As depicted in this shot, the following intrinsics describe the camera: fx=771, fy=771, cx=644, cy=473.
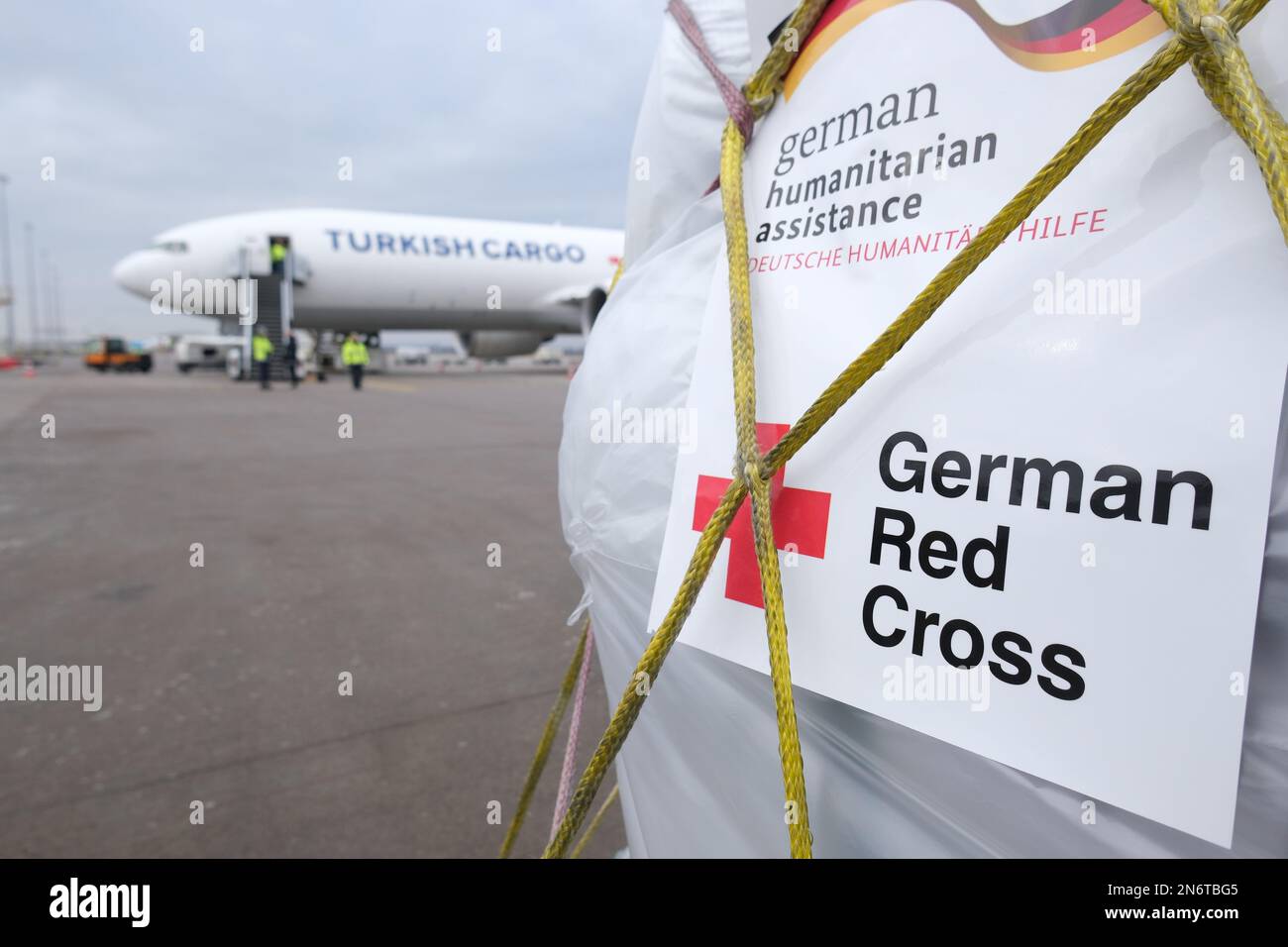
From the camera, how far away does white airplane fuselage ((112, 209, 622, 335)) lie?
18297 millimetres

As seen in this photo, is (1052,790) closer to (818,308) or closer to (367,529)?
(818,308)

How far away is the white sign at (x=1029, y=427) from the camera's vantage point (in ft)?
1.86

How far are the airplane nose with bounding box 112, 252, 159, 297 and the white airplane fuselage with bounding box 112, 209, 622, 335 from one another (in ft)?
0.08

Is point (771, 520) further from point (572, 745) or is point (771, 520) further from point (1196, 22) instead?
point (572, 745)

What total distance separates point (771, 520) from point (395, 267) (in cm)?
1985

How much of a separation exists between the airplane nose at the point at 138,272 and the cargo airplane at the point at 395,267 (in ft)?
0.08

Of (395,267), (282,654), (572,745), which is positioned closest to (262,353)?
(395,267)

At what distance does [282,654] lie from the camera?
274cm

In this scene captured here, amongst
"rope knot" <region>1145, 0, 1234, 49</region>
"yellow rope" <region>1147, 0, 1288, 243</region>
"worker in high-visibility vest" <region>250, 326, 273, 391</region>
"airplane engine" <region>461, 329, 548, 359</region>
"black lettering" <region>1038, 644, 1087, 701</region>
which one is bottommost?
"black lettering" <region>1038, 644, 1087, 701</region>

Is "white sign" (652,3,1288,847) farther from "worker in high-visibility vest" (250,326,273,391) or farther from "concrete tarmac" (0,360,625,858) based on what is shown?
"worker in high-visibility vest" (250,326,273,391)

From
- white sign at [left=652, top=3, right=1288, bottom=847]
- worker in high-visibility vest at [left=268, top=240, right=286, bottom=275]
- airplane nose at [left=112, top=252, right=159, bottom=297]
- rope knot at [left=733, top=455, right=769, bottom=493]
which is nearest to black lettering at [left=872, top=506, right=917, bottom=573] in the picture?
white sign at [left=652, top=3, right=1288, bottom=847]

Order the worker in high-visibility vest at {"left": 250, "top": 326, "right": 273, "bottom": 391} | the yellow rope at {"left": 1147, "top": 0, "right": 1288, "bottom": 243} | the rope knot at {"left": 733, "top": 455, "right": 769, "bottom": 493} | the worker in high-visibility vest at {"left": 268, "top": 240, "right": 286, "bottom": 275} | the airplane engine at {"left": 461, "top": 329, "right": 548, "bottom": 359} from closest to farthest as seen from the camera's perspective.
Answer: the yellow rope at {"left": 1147, "top": 0, "right": 1288, "bottom": 243} → the rope knot at {"left": 733, "top": 455, "right": 769, "bottom": 493} → the worker in high-visibility vest at {"left": 250, "top": 326, "right": 273, "bottom": 391} → the worker in high-visibility vest at {"left": 268, "top": 240, "right": 286, "bottom": 275} → the airplane engine at {"left": 461, "top": 329, "right": 548, "bottom": 359}
